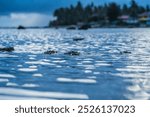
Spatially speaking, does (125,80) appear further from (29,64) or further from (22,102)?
(29,64)

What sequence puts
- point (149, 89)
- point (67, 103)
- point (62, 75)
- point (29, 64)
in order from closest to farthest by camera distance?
point (67, 103) → point (149, 89) → point (62, 75) → point (29, 64)

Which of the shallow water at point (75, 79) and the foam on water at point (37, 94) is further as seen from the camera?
the shallow water at point (75, 79)

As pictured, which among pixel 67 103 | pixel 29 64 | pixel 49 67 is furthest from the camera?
pixel 29 64

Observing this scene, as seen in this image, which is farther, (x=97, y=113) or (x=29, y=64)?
(x=29, y=64)

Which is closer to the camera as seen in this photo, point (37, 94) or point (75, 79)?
point (37, 94)

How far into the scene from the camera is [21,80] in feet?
64.3

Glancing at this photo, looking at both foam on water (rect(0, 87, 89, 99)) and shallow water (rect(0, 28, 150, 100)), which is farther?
shallow water (rect(0, 28, 150, 100))

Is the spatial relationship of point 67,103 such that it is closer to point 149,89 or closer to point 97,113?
point 97,113

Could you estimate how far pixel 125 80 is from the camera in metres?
19.3

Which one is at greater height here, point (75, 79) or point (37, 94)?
point (37, 94)

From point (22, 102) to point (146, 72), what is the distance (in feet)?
30.3

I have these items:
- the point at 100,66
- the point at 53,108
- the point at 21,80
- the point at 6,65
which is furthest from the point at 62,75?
the point at 53,108

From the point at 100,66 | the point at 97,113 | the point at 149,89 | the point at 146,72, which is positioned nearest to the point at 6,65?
the point at 100,66

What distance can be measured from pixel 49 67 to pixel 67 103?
995 cm
